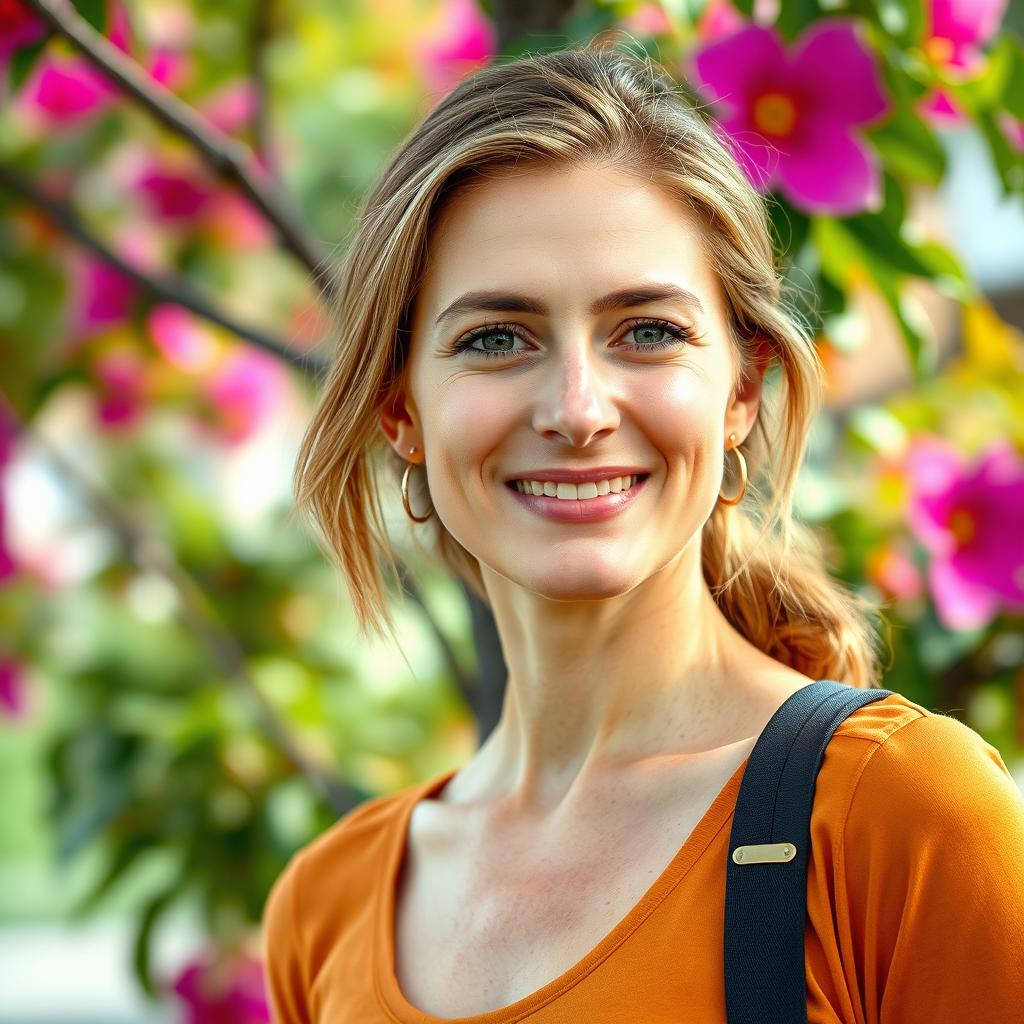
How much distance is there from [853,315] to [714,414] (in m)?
0.54

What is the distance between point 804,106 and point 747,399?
1.22ft

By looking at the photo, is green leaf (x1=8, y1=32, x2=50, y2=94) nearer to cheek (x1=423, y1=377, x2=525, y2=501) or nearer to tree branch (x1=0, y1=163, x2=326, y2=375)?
tree branch (x1=0, y1=163, x2=326, y2=375)

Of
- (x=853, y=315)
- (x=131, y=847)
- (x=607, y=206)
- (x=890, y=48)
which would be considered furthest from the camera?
(x=131, y=847)

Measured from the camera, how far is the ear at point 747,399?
1.33 m

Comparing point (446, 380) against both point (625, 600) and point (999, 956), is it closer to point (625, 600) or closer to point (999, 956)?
point (625, 600)

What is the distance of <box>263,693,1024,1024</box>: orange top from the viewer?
1.02 meters

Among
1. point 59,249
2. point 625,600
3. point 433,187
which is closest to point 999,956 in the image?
point 625,600

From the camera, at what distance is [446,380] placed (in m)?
1.28

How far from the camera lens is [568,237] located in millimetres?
1216

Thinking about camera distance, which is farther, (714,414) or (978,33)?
(978,33)

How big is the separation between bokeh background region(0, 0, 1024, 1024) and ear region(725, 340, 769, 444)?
0.20 metres

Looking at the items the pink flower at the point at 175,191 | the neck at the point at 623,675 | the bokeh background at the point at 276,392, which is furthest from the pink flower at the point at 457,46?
the neck at the point at 623,675

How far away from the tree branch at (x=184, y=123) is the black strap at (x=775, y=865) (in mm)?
782

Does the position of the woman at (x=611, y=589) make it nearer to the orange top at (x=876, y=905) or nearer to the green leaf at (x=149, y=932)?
the orange top at (x=876, y=905)
